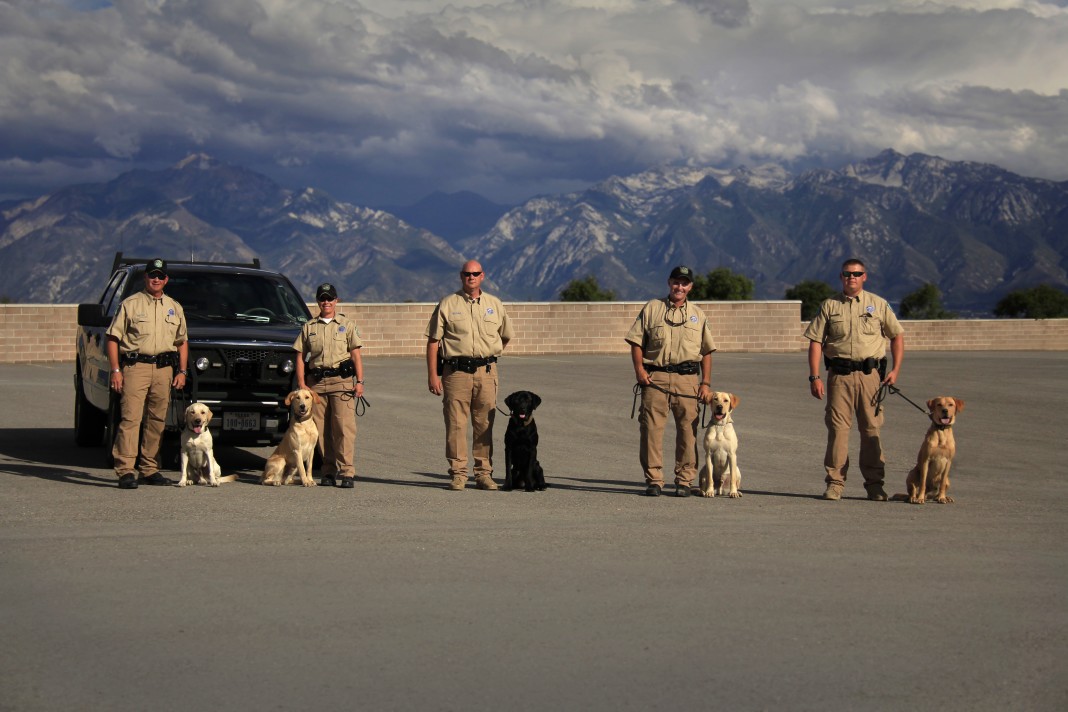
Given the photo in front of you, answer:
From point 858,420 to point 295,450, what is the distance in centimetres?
487

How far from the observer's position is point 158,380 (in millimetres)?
11445

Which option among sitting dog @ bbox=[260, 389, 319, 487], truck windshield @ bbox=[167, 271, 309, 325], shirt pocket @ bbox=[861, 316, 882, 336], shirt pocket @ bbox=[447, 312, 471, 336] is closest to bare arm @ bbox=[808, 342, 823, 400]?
shirt pocket @ bbox=[861, 316, 882, 336]

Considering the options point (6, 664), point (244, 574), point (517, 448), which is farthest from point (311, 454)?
point (6, 664)

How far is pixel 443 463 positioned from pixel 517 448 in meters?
2.67

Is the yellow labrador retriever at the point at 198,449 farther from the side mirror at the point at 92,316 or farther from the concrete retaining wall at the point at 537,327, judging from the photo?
the concrete retaining wall at the point at 537,327

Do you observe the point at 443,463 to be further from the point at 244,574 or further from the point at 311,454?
the point at 244,574

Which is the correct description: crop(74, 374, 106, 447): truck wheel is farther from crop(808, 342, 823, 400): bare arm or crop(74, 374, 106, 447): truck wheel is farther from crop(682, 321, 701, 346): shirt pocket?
crop(808, 342, 823, 400): bare arm

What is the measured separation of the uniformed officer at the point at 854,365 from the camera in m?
11.1

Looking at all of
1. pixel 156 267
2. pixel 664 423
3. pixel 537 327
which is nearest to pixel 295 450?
pixel 156 267

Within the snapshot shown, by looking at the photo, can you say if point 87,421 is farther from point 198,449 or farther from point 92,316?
point 198,449

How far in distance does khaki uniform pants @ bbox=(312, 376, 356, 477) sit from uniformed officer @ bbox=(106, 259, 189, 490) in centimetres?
121

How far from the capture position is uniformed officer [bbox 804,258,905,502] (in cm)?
1106

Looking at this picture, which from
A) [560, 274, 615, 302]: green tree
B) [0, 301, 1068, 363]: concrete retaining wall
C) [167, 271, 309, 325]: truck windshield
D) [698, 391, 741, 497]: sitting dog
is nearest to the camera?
[698, 391, 741, 497]: sitting dog

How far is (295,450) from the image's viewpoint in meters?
11.6
